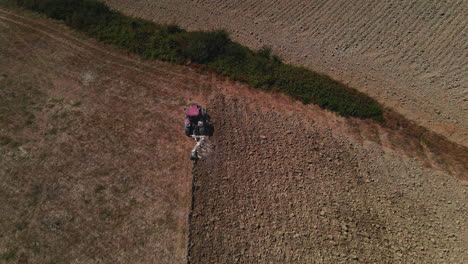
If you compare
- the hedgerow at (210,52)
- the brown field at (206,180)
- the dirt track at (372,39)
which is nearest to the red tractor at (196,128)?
the brown field at (206,180)

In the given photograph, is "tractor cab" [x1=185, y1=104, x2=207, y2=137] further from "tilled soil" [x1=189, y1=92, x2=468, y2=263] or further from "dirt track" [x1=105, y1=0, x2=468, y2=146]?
"dirt track" [x1=105, y1=0, x2=468, y2=146]

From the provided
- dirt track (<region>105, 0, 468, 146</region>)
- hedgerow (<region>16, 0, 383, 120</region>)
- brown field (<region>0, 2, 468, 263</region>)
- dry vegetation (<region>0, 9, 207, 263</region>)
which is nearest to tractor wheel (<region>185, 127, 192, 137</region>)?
brown field (<region>0, 2, 468, 263</region>)

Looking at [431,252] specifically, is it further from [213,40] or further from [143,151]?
[213,40]

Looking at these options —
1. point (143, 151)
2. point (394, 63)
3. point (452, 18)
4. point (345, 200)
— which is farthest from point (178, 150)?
point (452, 18)

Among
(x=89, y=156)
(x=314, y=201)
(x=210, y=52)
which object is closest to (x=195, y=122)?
(x=89, y=156)

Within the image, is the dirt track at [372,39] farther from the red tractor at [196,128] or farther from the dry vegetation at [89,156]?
the red tractor at [196,128]
